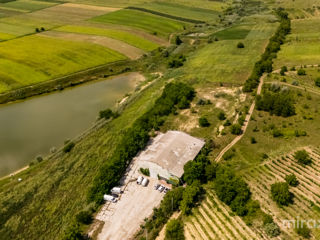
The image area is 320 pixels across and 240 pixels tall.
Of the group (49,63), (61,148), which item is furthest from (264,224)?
(49,63)

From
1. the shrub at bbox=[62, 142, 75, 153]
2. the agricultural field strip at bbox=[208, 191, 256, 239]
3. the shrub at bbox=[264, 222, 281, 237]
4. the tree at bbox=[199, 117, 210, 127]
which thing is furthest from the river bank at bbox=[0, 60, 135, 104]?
the shrub at bbox=[264, 222, 281, 237]

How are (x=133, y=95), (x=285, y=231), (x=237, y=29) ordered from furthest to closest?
(x=237, y=29) < (x=133, y=95) < (x=285, y=231)

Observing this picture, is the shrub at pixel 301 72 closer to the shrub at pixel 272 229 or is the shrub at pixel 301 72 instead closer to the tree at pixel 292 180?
the tree at pixel 292 180

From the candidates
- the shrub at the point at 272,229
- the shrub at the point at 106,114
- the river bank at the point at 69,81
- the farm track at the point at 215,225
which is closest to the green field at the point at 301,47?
the river bank at the point at 69,81

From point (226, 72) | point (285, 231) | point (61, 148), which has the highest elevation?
point (226, 72)

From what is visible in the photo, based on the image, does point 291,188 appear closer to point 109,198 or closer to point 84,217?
point 109,198

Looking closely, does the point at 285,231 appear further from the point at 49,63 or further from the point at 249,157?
the point at 49,63

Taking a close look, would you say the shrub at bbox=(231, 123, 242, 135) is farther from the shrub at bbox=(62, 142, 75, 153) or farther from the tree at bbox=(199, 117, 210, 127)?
the shrub at bbox=(62, 142, 75, 153)
